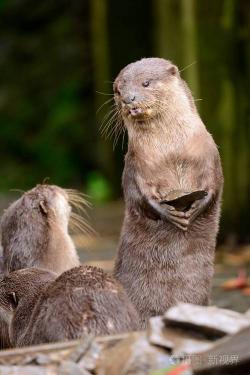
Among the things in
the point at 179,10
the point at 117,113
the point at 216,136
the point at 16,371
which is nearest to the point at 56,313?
the point at 16,371

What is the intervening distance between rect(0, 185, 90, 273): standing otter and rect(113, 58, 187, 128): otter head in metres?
0.75

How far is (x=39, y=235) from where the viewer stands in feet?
21.0

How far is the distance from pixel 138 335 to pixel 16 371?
49 cm

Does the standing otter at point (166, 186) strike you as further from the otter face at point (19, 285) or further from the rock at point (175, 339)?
the rock at point (175, 339)

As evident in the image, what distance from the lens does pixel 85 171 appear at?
51.2 ft

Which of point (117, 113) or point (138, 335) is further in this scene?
point (117, 113)

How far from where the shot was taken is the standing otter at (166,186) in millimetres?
5922

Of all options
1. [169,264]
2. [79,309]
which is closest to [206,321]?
[79,309]

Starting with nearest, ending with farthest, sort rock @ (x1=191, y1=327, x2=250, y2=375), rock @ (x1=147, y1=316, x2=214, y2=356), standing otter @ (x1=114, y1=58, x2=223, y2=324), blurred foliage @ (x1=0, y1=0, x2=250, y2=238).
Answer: rock @ (x1=191, y1=327, x2=250, y2=375), rock @ (x1=147, y1=316, x2=214, y2=356), standing otter @ (x1=114, y1=58, x2=223, y2=324), blurred foliage @ (x1=0, y1=0, x2=250, y2=238)

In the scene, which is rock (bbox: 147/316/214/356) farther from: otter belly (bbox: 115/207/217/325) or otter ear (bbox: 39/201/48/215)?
otter ear (bbox: 39/201/48/215)

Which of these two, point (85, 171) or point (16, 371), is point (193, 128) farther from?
point (85, 171)

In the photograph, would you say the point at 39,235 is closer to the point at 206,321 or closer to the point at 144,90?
the point at 144,90

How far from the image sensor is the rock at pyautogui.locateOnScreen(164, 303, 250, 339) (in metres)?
4.62

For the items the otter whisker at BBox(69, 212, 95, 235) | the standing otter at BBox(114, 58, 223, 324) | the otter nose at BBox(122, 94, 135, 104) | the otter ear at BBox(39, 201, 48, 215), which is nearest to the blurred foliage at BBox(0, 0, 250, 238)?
the otter whisker at BBox(69, 212, 95, 235)
